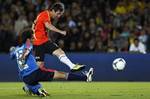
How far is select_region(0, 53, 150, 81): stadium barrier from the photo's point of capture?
21609 millimetres

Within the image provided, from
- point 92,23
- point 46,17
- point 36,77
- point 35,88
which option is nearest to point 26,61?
point 36,77

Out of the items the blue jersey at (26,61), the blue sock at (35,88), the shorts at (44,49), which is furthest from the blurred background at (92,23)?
the blue jersey at (26,61)

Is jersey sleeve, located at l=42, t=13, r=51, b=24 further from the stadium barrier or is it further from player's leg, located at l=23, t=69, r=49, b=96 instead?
the stadium barrier

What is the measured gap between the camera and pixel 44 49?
54.3 feet

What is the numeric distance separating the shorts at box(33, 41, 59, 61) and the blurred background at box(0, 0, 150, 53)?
607cm

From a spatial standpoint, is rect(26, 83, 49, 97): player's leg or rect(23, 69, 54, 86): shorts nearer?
rect(23, 69, 54, 86): shorts

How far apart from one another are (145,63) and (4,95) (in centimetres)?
806

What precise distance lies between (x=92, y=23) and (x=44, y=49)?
7484 millimetres

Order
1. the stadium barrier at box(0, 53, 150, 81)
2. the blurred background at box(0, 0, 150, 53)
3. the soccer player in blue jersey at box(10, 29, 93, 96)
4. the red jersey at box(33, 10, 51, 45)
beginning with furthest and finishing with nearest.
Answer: the blurred background at box(0, 0, 150, 53) < the stadium barrier at box(0, 53, 150, 81) < the red jersey at box(33, 10, 51, 45) < the soccer player in blue jersey at box(10, 29, 93, 96)

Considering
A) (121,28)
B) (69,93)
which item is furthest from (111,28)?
(69,93)

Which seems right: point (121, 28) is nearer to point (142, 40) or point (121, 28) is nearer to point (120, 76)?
point (142, 40)

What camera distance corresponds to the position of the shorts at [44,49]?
1647 cm

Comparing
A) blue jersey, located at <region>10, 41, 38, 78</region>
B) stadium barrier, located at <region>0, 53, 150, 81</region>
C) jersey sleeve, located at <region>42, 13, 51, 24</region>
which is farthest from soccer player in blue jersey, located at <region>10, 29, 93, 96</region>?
stadium barrier, located at <region>0, 53, 150, 81</region>

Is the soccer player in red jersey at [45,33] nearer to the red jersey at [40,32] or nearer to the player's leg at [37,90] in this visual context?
the red jersey at [40,32]
